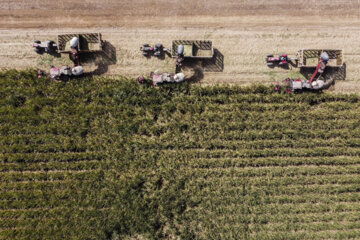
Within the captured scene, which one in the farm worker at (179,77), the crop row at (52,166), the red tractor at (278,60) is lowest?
the crop row at (52,166)

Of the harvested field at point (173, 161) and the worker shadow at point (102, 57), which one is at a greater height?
the worker shadow at point (102, 57)

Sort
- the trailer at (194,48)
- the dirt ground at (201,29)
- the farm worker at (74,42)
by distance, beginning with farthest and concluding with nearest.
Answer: the dirt ground at (201,29) → the trailer at (194,48) → the farm worker at (74,42)

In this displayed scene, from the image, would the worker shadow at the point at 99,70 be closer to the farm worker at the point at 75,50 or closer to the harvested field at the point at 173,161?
the harvested field at the point at 173,161

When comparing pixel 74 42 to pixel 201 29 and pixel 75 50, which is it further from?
pixel 201 29

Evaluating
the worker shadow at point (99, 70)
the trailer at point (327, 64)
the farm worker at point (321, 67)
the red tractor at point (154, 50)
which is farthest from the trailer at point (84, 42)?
the farm worker at point (321, 67)

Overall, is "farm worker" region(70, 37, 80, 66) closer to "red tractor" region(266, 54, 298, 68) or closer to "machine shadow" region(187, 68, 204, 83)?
"machine shadow" region(187, 68, 204, 83)

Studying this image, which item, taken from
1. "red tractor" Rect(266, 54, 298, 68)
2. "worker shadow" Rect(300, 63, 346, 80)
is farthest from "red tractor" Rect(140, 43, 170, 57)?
"worker shadow" Rect(300, 63, 346, 80)
